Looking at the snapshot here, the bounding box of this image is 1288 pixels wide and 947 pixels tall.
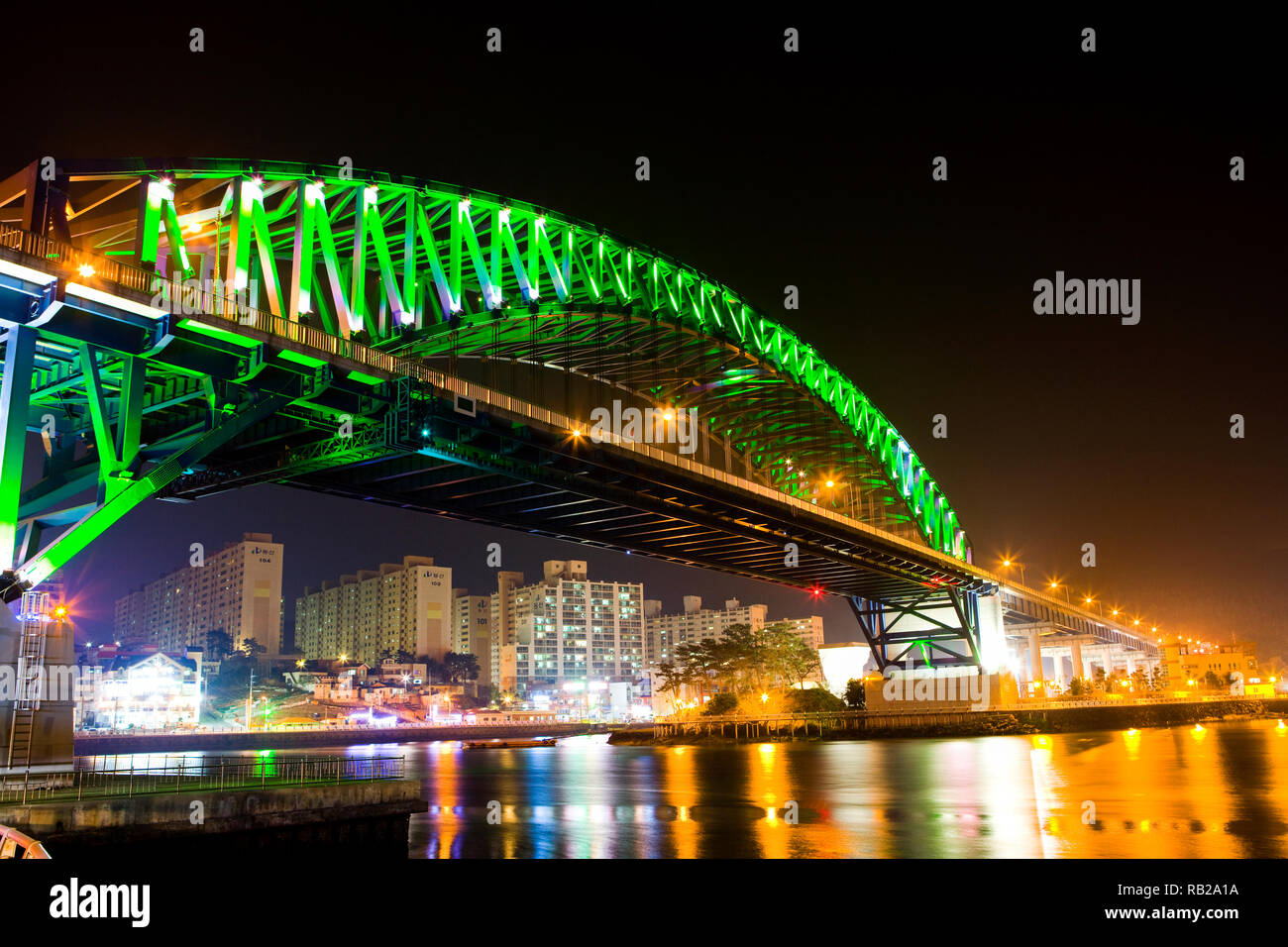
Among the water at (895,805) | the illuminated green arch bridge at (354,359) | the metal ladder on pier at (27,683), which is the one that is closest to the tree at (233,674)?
the water at (895,805)

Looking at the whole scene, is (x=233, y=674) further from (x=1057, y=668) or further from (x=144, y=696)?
(x=1057, y=668)

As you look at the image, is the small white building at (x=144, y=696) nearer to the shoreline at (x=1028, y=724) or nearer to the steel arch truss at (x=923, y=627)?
the shoreline at (x=1028, y=724)

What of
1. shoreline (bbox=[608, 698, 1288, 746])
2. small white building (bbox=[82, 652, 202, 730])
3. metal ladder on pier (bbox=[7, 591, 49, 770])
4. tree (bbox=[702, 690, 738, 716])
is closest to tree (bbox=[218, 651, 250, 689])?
small white building (bbox=[82, 652, 202, 730])

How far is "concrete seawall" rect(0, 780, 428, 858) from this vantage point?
16.8m

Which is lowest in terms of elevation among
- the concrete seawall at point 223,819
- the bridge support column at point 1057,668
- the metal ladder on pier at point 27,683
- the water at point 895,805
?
the bridge support column at point 1057,668

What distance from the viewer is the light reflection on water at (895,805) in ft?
79.1

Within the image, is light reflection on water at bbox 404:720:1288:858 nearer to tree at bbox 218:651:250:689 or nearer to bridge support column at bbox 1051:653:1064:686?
bridge support column at bbox 1051:653:1064:686

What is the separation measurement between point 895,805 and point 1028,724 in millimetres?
54586

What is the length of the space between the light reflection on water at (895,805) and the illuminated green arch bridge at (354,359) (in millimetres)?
11946

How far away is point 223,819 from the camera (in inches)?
744

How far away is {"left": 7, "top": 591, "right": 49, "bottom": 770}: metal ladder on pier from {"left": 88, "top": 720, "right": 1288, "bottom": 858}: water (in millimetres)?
9491
